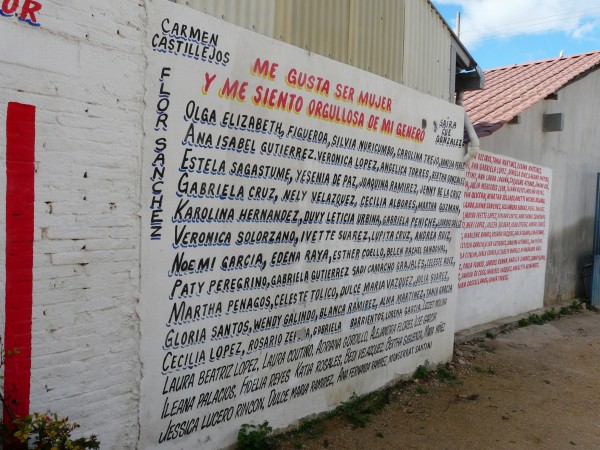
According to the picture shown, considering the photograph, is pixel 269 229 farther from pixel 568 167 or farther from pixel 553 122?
pixel 568 167

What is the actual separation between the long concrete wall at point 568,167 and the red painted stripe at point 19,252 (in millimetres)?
7796

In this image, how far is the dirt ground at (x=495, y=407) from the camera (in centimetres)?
430

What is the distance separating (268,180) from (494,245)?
5.18 m

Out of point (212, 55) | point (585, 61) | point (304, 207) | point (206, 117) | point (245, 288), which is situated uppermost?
point (585, 61)

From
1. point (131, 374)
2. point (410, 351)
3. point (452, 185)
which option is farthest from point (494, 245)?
point (131, 374)

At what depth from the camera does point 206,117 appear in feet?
10.8

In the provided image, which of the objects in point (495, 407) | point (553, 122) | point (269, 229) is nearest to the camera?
point (269, 229)

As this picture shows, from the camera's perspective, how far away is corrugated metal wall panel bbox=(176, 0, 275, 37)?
3.34 metres

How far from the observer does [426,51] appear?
5.55 meters

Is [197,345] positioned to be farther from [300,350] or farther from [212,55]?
[212,55]

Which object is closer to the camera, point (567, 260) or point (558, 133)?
point (558, 133)

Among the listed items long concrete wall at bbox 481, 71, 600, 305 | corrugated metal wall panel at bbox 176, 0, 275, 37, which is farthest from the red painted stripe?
long concrete wall at bbox 481, 71, 600, 305

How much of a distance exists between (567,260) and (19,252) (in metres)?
10.8

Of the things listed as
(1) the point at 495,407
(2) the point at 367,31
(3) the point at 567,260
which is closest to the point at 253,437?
(1) the point at 495,407
